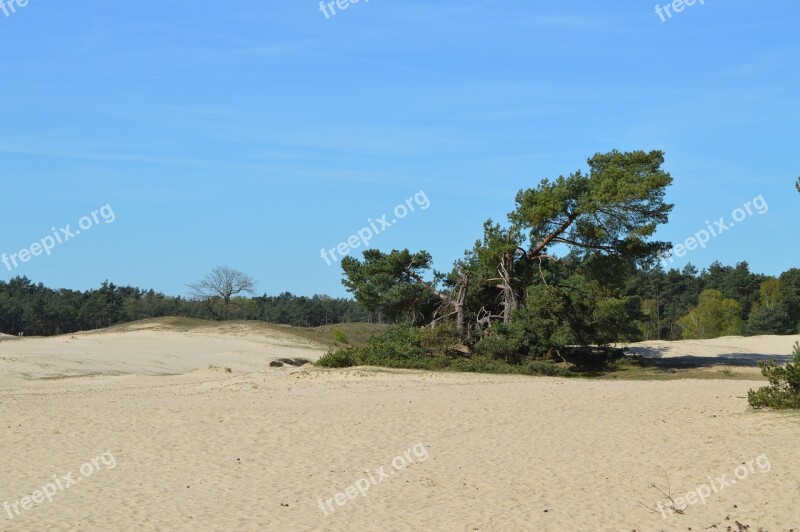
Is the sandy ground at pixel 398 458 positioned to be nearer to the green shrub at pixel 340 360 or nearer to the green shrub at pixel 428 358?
the green shrub at pixel 428 358

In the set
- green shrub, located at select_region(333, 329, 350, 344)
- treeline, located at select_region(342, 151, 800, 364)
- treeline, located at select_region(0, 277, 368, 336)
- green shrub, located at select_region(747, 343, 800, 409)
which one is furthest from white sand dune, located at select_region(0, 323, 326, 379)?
treeline, located at select_region(0, 277, 368, 336)

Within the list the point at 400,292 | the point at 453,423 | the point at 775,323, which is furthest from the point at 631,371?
the point at 775,323

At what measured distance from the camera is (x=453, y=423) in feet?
57.9

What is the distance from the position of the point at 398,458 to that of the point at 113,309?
84970 mm

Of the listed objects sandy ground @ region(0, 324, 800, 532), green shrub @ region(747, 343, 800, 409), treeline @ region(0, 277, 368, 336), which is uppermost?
treeline @ region(0, 277, 368, 336)

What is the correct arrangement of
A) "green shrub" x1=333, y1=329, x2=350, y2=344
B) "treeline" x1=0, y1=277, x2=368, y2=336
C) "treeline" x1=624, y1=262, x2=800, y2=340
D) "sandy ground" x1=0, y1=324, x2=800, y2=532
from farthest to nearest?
"treeline" x1=0, y1=277, x2=368, y2=336 → "treeline" x1=624, y1=262, x2=800, y2=340 → "green shrub" x1=333, y1=329, x2=350, y2=344 → "sandy ground" x1=0, y1=324, x2=800, y2=532

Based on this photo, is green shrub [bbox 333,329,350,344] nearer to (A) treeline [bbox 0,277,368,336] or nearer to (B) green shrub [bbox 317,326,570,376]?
(B) green shrub [bbox 317,326,570,376]

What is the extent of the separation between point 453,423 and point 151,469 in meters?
6.43

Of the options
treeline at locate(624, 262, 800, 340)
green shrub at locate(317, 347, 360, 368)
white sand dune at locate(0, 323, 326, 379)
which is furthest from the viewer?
treeline at locate(624, 262, 800, 340)

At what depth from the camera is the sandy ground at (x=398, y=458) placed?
442 inches

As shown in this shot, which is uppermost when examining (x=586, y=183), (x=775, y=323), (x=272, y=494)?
(x=586, y=183)

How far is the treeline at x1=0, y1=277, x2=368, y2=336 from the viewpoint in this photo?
278 feet

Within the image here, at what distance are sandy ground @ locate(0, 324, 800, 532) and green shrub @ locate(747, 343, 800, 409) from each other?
38cm

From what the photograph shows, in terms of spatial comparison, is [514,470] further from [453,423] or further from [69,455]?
[69,455]
